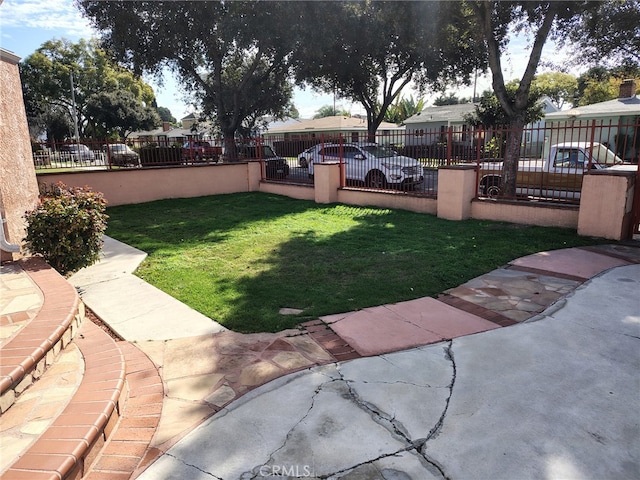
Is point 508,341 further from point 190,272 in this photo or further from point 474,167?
point 474,167

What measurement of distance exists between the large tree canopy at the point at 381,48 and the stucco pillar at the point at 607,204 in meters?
7.13

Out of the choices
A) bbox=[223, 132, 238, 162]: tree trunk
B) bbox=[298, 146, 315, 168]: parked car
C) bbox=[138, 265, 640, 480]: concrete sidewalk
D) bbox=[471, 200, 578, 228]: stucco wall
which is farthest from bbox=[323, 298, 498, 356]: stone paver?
bbox=[223, 132, 238, 162]: tree trunk

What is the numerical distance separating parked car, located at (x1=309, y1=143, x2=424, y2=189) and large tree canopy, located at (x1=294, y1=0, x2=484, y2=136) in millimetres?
3998

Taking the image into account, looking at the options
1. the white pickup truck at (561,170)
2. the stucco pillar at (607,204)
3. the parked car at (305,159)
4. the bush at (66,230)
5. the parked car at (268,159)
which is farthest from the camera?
the parked car at (268,159)

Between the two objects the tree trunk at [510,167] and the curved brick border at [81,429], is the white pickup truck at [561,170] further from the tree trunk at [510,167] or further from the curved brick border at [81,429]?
the curved brick border at [81,429]

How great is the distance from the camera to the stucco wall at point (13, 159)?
5.20 m

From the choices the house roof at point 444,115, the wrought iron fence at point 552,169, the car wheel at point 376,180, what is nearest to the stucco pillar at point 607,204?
the wrought iron fence at point 552,169

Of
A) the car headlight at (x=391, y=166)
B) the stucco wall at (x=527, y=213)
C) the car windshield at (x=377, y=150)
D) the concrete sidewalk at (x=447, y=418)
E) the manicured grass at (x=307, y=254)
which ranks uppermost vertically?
the car windshield at (x=377, y=150)

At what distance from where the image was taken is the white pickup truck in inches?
356

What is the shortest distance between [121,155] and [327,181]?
20.8 feet

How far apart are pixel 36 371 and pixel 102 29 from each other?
18001 mm

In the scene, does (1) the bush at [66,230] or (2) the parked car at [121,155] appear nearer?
(1) the bush at [66,230]

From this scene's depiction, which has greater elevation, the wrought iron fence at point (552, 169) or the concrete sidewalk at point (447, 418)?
the wrought iron fence at point (552, 169)

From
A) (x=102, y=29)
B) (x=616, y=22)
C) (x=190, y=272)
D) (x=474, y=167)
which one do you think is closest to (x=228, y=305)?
(x=190, y=272)
